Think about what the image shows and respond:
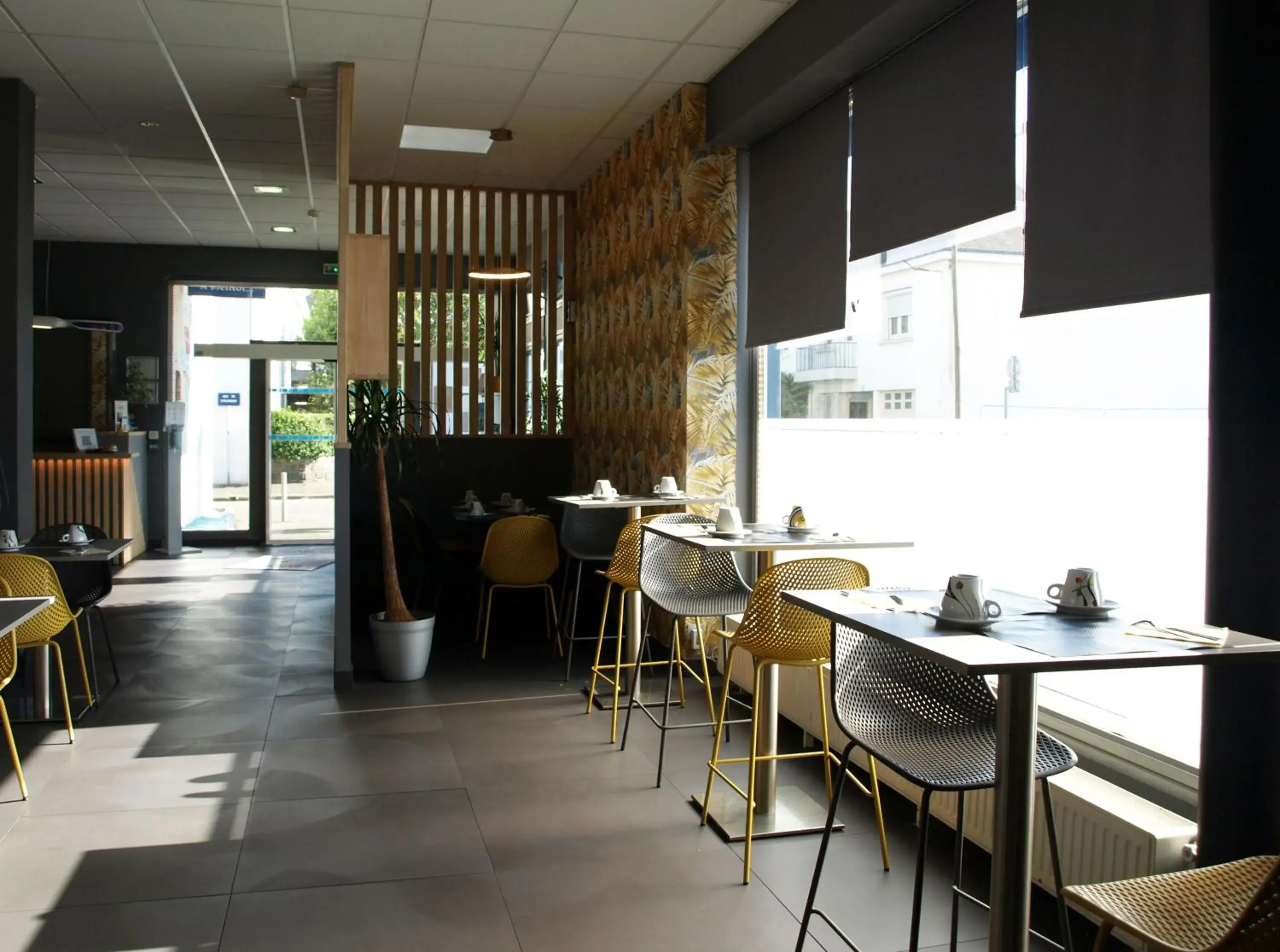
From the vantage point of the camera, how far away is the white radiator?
2795 mm

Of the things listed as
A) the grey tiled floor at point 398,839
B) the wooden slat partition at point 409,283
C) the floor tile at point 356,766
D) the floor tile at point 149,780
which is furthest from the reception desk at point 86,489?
the floor tile at point 356,766

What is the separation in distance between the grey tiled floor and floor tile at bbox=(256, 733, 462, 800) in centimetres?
1

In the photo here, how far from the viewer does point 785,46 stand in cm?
510

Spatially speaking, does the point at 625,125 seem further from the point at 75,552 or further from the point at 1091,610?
the point at 1091,610

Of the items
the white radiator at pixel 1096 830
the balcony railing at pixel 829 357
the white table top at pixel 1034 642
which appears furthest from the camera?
the balcony railing at pixel 829 357

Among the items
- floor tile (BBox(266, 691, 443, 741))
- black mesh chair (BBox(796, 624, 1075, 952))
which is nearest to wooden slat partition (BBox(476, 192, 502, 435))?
floor tile (BBox(266, 691, 443, 741))

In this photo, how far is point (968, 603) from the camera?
8.05ft

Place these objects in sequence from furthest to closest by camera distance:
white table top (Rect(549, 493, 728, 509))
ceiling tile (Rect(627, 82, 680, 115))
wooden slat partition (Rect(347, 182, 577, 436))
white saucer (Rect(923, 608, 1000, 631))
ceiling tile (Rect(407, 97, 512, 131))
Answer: wooden slat partition (Rect(347, 182, 577, 436))
ceiling tile (Rect(407, 97, 512, 131))
ceiling tile (Rect(627, 82, 680, 115))
white table top (Rect(549, 493, 728, 509))
white saucer (Rect(923, 608, 1000, 631))

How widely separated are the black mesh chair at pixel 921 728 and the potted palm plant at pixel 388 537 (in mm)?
3538

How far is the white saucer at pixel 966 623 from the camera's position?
7.91 feet

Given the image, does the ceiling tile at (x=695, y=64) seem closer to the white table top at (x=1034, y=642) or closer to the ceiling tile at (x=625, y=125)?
the ceiling tile at (x=625, y=125)

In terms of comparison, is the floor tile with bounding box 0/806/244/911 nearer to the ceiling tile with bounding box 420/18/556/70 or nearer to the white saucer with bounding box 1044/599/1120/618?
the white saucer with bounding box 1044/599/1120/618

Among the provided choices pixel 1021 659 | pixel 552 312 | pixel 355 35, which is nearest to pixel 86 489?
pixel 552 312

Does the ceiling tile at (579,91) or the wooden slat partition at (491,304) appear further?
the wooden slat partition at (491,304)
